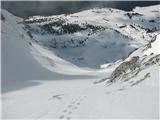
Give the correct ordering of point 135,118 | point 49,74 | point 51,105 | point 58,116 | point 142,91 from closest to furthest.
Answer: point 135,118 < point 58,116 < point 142,91 < point 51,105 < point 49,74

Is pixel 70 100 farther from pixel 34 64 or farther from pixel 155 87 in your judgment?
pixel 34 64

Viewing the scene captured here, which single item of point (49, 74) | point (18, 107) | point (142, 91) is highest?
point (142, 91)

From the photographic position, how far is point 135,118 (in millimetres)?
12406

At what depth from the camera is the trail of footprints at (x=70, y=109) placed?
14156mm

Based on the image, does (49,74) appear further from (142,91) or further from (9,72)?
(142,91)

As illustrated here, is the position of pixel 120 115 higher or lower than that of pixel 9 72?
higher

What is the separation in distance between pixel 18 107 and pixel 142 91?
6194 mm

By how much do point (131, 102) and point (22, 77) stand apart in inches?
1166

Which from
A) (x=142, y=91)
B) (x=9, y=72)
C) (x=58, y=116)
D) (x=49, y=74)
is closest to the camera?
(x=58, y=116)

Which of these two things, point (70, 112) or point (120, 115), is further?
point (70, 112)

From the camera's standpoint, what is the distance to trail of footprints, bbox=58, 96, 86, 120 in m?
14.2

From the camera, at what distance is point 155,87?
16.7 m

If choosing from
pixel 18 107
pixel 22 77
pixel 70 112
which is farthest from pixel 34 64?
pixel 70 112

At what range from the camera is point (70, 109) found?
607 inches
